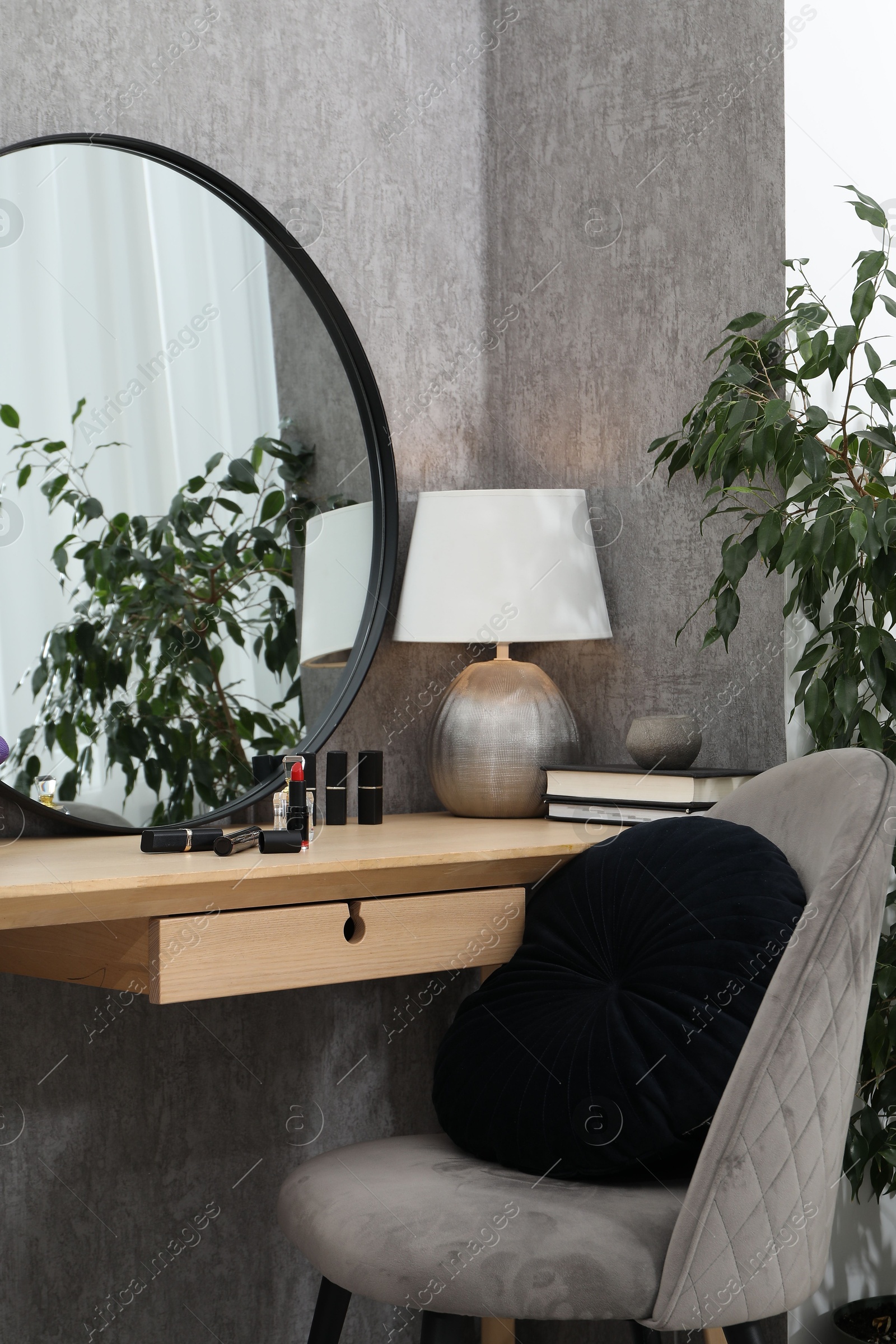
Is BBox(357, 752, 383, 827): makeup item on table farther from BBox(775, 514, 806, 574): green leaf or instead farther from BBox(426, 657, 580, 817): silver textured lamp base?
BBox(775, 514, 806, 574): green leaf

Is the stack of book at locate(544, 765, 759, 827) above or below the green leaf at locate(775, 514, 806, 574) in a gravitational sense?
below

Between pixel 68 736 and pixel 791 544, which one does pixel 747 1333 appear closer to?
pixel 791 544

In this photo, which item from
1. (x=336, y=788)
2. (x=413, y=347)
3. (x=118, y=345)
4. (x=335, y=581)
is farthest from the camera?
(x=413, y=347)

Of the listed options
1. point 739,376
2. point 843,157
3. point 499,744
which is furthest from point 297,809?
→ point 843,157

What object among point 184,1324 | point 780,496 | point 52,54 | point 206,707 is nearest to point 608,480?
point 780,496

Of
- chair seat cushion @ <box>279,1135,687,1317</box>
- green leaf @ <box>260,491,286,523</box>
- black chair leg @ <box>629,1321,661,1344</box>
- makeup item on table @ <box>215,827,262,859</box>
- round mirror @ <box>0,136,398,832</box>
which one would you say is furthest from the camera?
green leaf @ <box>260,491,286,523</box>

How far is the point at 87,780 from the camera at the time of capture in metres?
1.59

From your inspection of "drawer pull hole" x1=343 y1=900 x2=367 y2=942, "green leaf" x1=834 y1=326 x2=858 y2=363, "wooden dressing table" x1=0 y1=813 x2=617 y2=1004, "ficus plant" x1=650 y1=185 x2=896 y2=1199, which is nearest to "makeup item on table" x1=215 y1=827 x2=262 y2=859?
"wooden dressing table" x1=0 y1=813 x2=617 y2=1004

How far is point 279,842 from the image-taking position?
1.39 m

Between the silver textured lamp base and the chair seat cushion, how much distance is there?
673mm

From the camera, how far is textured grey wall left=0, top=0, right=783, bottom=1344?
1638 mm

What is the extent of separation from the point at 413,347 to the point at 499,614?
53cm

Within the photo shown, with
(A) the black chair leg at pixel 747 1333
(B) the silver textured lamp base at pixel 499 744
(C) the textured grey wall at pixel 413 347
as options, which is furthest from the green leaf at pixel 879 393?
(A) the black chair leg at pixel 747 1333

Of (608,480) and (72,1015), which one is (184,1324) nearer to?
(72,1015)
